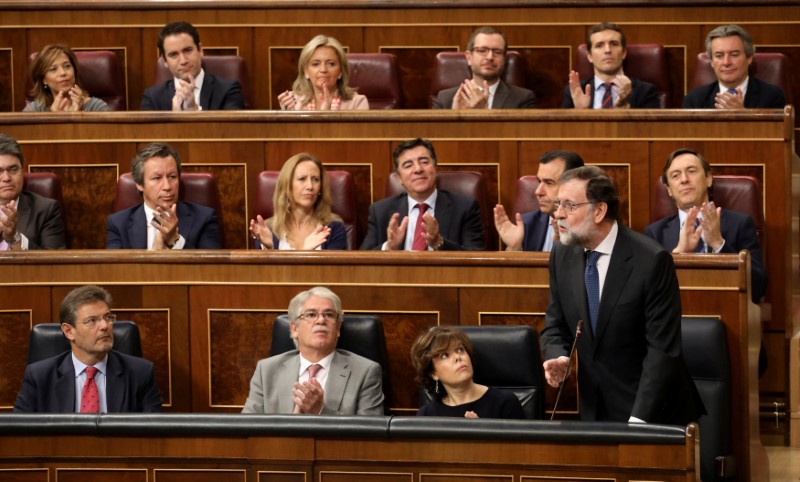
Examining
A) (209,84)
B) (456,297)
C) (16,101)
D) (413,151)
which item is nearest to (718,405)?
(456,297)

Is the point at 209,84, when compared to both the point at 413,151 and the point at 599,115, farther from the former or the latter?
the point at 599,115

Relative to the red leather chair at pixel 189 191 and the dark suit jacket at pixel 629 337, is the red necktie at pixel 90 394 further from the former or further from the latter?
the dark suit jacket at pixel 629 337

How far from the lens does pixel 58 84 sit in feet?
11.0

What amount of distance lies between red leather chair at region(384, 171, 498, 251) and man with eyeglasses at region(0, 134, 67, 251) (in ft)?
2.39

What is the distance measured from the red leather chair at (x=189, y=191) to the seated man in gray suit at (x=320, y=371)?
0.68 meters

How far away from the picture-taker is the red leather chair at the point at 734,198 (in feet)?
8.92

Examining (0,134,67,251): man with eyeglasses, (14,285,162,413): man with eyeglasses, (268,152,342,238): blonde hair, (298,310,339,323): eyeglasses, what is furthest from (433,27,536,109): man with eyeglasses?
(14,285,162,413): man with eyeglasses

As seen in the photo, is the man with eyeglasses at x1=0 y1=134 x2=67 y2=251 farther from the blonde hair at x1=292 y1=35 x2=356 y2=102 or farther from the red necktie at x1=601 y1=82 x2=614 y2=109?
the red necktie at x1=601 y1=82 x2=614 y2=109

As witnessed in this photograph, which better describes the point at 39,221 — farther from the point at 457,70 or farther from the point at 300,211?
the point at 457,70

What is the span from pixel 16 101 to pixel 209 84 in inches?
25.2

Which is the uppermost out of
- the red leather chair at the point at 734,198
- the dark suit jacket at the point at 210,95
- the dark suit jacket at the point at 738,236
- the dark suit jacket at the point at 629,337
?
the dark suit jacket at the point at 210,95

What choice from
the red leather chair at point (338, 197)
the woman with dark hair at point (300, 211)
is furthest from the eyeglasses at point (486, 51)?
the woman with dark hair at point (300, 211)

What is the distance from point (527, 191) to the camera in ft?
9.30

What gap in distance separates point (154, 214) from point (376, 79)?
0.87 m
